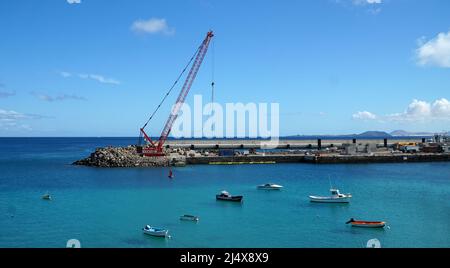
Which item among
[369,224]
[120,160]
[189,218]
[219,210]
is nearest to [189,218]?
[189,218]

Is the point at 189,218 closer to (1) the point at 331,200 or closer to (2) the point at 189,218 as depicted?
(2) the point at 189,218

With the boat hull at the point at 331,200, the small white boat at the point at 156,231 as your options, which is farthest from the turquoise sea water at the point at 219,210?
the boat hull at the point at 331,200

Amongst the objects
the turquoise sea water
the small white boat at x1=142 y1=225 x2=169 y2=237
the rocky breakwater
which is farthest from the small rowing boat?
the rocky breakwater

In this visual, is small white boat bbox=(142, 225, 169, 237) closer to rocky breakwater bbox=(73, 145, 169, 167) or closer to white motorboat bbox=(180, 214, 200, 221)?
white motorboat bbox=(180, 214, 200, 221)

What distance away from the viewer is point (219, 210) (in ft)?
104

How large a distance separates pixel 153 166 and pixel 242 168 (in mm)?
14357

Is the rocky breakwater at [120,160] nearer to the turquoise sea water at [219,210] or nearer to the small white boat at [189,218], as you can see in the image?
the turquoise sea water at [219,210]

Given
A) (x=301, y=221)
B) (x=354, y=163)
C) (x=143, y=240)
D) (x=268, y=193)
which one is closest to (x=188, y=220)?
(x=143, y=240)

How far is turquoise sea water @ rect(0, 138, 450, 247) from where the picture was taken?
23312 mm

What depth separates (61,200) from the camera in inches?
1430

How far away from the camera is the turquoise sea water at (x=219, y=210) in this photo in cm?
Result: 2331

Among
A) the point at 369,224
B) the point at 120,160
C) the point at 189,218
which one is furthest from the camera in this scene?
the point at 120,160
